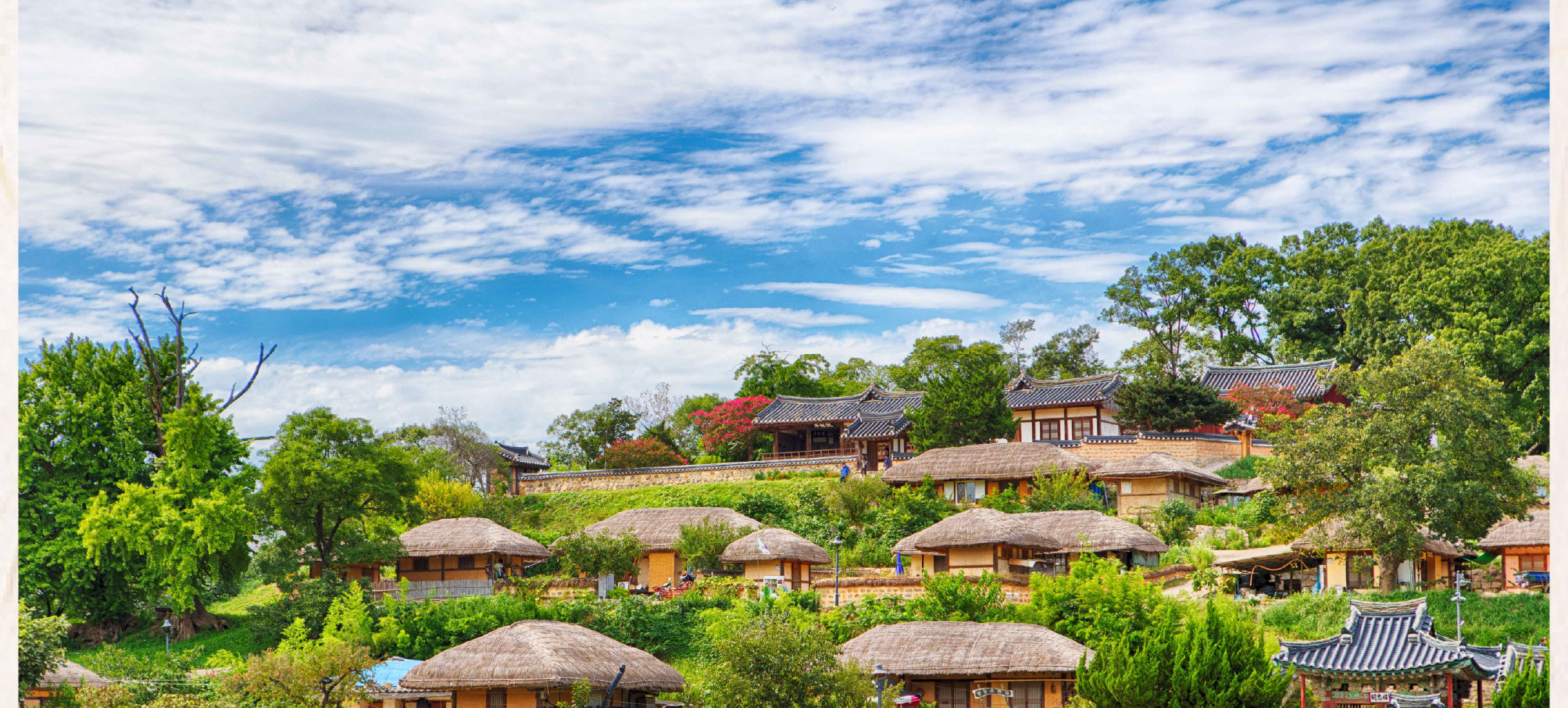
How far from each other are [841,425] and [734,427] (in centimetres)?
420

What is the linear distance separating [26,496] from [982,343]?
111 ft

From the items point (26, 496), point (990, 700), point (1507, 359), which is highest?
point (1507, 359)

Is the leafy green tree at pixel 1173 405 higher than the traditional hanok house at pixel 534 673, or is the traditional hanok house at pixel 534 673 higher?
the leafy green tree at pixel 1173 405

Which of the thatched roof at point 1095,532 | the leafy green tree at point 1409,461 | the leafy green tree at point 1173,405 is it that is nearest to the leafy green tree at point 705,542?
the thatched roof at point 1095,532

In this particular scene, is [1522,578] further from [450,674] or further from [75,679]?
[75,679]

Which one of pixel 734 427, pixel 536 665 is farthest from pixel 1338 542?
pixel 734 427

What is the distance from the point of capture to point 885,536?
36656mm

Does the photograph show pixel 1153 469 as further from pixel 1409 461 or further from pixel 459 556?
pixel 459 556

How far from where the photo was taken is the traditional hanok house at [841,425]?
48844mm

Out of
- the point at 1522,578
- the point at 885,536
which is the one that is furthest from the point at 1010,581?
the point at 1522,578

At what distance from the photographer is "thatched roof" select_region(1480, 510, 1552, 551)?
98.6ft

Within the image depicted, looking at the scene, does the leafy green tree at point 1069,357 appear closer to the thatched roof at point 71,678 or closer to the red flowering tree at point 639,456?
the red flowering tree at point 639,456

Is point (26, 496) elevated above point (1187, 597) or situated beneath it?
elevated above

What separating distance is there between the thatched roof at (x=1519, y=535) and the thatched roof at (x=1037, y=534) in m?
7.34
